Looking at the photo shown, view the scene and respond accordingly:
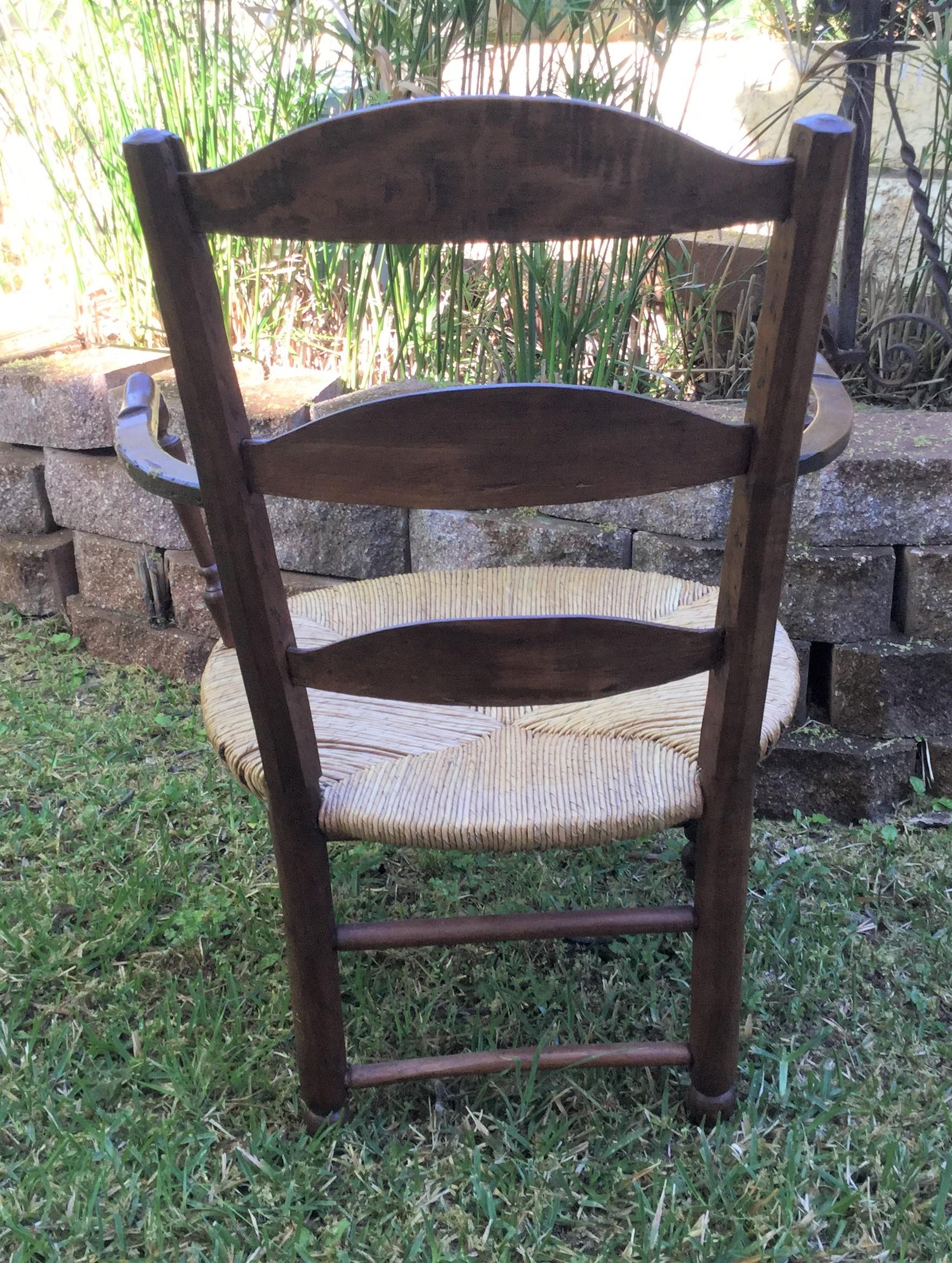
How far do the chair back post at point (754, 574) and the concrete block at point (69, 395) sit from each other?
5.68 feet

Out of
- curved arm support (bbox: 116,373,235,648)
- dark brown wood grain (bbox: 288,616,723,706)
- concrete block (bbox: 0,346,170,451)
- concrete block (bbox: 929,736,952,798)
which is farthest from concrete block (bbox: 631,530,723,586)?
concrete block (bbox: 0,346,170,451)

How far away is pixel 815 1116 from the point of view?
4.31 feet

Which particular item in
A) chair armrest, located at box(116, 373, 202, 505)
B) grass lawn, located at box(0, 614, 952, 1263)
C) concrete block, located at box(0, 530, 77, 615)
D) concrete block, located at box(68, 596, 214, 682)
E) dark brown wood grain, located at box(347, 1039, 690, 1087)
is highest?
chair armrest, located at box(116, 373, 202, 505)

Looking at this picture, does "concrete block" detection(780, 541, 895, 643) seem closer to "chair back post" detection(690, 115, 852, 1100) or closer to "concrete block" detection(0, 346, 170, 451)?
"chair back post" detection(690, 115, 852, 1100)

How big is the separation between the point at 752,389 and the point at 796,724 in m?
1.17

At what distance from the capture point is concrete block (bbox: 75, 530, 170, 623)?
2.46 metres

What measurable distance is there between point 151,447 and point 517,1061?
30.9 inches

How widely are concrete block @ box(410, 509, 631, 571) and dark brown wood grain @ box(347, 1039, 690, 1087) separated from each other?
2.93ft

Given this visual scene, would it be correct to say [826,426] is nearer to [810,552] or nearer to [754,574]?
[754,574]

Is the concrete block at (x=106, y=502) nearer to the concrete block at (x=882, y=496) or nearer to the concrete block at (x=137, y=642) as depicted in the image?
the concrete block at (x=137, y=642)

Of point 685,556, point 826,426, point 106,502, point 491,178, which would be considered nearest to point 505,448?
point 491,178

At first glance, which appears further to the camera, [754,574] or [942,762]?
[942,762]

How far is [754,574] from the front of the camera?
950 millimetres

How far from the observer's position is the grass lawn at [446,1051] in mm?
1176
